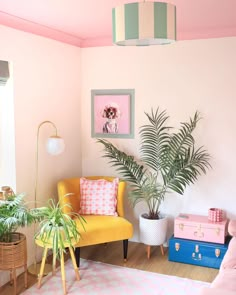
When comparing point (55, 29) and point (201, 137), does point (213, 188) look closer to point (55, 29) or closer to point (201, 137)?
point (201, 137)

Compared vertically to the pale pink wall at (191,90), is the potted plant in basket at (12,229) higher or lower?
lower

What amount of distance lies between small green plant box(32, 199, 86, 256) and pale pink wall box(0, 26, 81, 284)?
1.62ft

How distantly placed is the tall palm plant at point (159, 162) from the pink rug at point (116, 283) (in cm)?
73

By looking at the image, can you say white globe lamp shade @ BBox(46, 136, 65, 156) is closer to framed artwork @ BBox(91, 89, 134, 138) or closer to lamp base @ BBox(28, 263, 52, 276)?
framed artwork @ BBox(91, 89, 134, 138)

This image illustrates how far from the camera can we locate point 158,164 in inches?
164

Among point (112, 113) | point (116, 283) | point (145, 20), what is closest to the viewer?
point (145, 20)

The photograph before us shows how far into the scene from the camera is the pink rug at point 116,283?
3.36 meters

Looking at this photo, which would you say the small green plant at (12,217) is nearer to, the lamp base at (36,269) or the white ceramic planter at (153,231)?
the lamp base at (36,269)

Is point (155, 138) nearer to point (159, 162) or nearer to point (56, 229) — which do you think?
point (159, 162)

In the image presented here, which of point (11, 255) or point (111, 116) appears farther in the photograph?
point (111, 116)

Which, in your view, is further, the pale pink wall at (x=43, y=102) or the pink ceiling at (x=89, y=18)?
the pale pink wall at (x=43, y=102)

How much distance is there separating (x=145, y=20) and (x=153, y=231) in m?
2.65

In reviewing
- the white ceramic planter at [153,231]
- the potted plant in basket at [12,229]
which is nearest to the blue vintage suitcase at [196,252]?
the white ceramic planter at [153,231]

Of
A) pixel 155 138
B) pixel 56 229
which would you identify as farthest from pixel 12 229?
pixel 155 138
